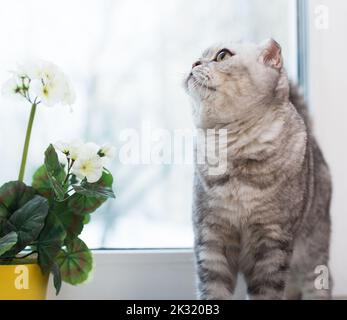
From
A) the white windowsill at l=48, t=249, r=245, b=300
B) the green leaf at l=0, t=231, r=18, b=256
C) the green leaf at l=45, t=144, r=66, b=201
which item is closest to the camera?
the green leaf at l=0, t=231, r=18, b=256

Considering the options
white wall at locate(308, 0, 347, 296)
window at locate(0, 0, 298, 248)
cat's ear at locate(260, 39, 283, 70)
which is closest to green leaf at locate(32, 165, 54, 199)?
Result: window at locate(0, 0, 298, 248)

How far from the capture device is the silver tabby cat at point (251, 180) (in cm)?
110

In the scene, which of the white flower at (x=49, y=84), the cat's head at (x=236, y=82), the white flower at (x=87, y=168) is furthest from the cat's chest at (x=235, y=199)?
the white flower at (x=49, y=84)

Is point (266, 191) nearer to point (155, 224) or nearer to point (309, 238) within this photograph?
point (309, 238)

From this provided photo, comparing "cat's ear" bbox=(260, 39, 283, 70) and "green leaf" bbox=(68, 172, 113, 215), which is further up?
"cat's ear" bbox=(260, 39, 283, 70)

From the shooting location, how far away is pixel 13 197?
1.02m

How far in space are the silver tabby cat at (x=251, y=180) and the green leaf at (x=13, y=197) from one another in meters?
0.35

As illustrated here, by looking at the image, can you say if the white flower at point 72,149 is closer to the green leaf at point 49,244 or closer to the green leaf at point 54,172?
the green leaf at point 54,172

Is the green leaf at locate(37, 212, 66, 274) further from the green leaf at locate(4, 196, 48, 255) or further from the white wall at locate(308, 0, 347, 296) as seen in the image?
the white wall at locate(308, 0, 347, 296)

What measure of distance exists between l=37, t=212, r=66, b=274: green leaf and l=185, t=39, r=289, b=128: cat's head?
38 centimetres

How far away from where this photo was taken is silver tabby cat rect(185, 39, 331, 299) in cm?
110

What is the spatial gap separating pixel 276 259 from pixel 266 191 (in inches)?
5.2

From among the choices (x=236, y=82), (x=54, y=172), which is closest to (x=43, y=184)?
(x=54, y=172)
